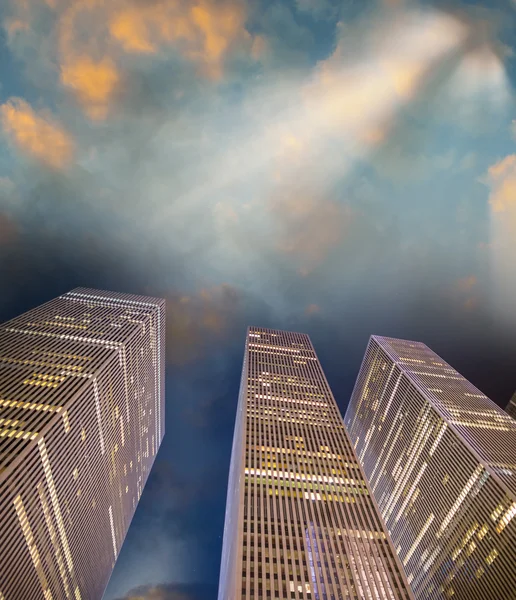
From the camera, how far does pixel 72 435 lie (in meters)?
102

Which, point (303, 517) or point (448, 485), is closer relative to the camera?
point (303, 517)

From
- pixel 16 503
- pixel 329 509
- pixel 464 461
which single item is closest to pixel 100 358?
pixel 16 503

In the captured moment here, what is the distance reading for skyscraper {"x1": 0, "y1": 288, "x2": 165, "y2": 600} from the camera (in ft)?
276

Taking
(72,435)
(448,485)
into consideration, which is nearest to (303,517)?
(72,435)

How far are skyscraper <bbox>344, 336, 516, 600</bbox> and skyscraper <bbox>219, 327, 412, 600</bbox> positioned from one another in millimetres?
45750

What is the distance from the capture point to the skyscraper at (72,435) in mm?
84188

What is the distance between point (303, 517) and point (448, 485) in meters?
78.5

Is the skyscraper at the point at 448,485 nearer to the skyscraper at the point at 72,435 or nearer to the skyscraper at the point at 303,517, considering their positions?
the skyscraper at the point at 303,517

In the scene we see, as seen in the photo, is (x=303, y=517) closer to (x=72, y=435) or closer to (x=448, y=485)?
(x=72, y=435)

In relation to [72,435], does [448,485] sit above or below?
below

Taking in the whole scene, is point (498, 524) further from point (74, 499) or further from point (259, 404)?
point (74, 499)

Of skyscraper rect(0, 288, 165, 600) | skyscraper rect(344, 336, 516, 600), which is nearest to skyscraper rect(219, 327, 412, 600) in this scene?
skyscraper rect(344, 336, 516, 600)

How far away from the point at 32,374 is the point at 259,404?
8180 centimetres

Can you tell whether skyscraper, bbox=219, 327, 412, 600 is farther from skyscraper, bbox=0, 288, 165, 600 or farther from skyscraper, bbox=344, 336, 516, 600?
skyscraper, bbox=0, 288, 165, 600
